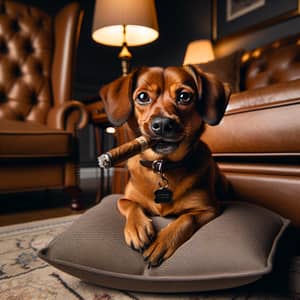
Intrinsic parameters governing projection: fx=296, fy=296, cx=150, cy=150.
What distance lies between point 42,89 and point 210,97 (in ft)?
4.62

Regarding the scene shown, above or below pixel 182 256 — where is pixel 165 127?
above

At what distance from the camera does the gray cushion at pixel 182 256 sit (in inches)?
21.1

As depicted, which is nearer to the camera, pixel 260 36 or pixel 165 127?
pixel 165 127

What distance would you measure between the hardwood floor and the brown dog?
82cm

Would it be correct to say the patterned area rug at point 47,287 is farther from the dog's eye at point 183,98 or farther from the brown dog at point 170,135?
the dog's eye at point 183,98

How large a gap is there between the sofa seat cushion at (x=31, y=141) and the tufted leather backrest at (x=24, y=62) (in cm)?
41

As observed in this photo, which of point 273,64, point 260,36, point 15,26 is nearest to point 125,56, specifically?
point 15,26

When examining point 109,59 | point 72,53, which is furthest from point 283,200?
point 109,59

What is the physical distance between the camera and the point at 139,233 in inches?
23.8

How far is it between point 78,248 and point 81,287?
0.30ft

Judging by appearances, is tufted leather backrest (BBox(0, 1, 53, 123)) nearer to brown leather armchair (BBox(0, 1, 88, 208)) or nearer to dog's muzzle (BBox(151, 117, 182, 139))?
brown leather armchair (BBox(0, 1, 88, 208))

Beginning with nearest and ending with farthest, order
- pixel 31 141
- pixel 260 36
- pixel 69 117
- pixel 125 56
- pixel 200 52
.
Result: pixel 31 141 → pixel 69 117 → pixel 125 56 → pixel 260 36 → pixel 200 52

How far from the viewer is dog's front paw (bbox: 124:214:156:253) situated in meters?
0.59

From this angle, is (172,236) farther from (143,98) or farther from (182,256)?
(143,98)
